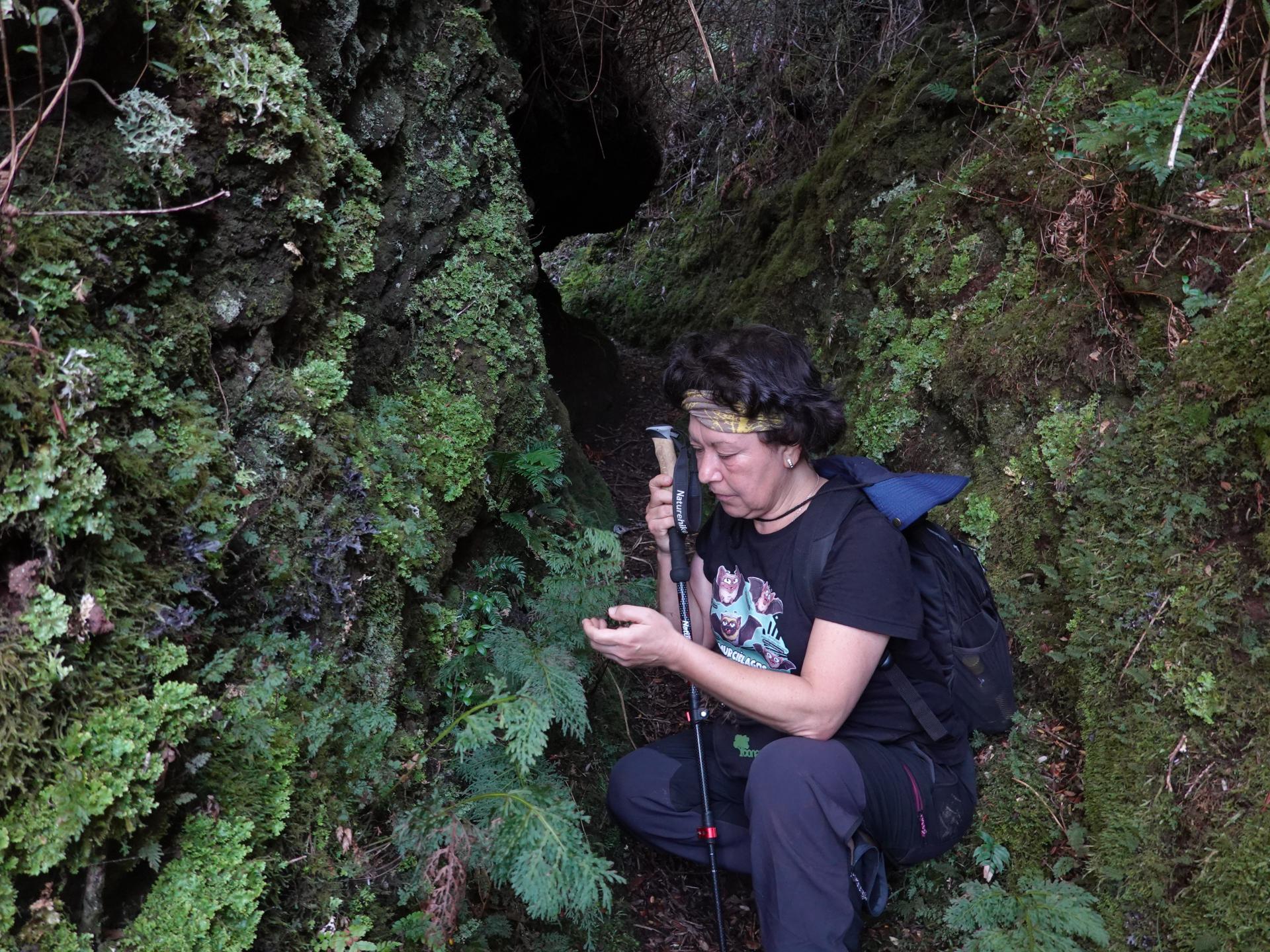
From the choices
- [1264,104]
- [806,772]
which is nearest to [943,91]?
[1264,104]

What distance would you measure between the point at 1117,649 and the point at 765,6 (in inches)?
303

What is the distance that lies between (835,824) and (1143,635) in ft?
5.62

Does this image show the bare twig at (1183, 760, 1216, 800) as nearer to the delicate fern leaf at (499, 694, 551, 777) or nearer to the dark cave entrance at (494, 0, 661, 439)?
the delicate fern leaf at (499, 694, 551, 777)

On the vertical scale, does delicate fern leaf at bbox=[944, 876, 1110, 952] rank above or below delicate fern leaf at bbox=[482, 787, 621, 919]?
below

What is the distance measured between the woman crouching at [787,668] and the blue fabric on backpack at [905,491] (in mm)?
104

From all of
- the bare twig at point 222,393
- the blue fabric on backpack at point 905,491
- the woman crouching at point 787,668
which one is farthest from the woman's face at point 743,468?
the bare twig at point 222,393

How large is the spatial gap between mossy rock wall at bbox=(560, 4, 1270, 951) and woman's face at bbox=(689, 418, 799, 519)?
1779 mm

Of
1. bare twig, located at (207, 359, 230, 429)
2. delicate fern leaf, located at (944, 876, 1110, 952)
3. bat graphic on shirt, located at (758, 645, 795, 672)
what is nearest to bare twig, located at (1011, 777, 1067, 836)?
delicate fern leaf, located at (944, 876, 1110, 952)

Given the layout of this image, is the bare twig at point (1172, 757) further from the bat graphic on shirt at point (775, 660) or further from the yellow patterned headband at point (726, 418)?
the yellow patterned headband at point (726, 418)

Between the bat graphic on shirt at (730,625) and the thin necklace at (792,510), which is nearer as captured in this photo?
the thin necklace at (792,510)

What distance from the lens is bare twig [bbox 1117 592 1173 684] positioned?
3.53m

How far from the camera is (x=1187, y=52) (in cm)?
449

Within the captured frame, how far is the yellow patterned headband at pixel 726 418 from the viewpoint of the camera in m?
3.38

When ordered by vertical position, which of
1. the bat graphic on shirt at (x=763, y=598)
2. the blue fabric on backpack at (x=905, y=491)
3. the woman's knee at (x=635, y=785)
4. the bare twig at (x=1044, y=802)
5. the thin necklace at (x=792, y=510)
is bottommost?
the woman's knee at (x=635, y=785)
